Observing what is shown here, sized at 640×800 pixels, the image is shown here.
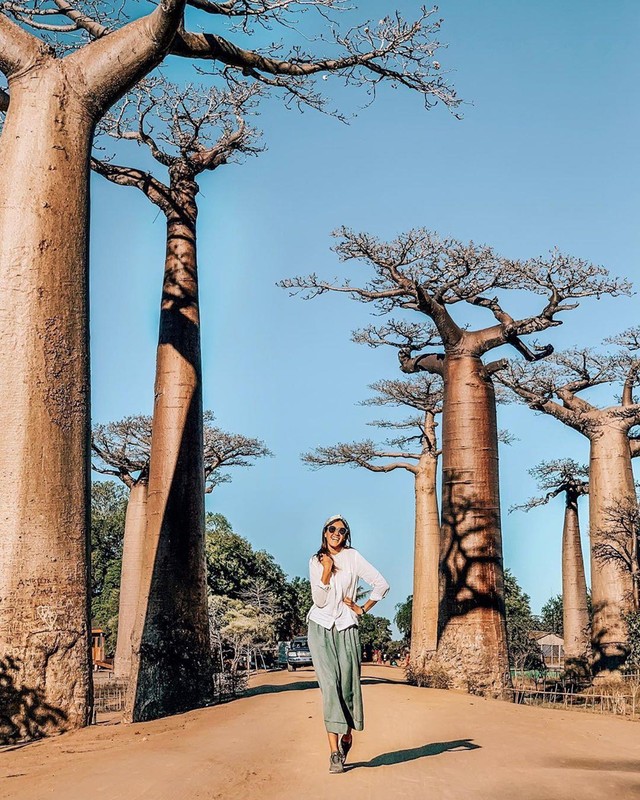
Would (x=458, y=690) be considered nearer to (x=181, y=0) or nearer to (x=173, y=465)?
(x=173, y=465)

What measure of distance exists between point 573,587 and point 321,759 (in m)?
17.4

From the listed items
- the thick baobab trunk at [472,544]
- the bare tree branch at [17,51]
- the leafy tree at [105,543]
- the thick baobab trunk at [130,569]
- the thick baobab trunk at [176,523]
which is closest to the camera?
the bare tree branch at [17,51]

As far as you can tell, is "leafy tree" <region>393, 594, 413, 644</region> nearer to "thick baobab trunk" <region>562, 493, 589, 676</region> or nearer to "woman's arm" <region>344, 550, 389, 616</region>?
"thick baobab trunk" <region>562, 493, 589, 676</region>

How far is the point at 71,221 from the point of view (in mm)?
5910

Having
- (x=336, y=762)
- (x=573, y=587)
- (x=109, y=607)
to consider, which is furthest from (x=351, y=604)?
(x=109, y=607)

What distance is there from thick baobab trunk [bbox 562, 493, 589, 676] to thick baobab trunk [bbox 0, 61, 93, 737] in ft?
53.9

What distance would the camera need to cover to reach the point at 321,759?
4.66 metres

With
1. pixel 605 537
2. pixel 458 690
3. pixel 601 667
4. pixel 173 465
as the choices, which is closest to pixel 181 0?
pixel 173 465

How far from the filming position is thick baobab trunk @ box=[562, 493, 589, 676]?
20297 mm

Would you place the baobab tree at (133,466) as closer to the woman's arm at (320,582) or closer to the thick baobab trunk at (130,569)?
the thick baobab trunk at (130,569)

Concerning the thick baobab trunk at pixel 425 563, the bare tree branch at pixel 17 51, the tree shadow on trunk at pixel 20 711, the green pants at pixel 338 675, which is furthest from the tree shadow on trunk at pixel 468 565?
the thick baobab trunk at pixel 425 563

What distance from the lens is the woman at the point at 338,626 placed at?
435 cm

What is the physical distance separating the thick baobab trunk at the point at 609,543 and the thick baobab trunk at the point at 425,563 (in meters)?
3.64

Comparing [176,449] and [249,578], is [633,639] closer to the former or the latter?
[176,449]
